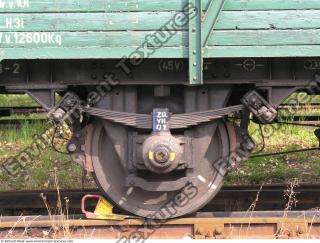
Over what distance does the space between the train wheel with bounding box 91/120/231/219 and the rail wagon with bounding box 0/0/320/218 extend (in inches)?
0.4

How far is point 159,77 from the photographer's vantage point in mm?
5102

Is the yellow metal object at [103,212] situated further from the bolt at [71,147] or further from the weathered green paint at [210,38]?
the weathered green paint at [210,38]

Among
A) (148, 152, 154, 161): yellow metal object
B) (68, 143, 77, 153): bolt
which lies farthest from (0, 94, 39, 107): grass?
(148, 152, 154, 161): yellow metal object

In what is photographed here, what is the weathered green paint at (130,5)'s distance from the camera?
4621mm

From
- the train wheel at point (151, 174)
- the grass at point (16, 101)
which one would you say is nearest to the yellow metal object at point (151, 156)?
the train wheel at point (151, 174)

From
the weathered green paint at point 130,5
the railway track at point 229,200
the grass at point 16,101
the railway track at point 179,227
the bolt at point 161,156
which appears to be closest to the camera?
the weathered green paint at point 130,5

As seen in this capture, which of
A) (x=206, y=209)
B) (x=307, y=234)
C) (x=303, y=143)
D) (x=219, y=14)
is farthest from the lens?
(x=303, y=143)

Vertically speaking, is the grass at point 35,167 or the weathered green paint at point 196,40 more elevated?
the weathered green paint at point 196,40

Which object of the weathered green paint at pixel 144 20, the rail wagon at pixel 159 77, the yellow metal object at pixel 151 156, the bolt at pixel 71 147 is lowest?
the yellow metal object at pixel 151 156

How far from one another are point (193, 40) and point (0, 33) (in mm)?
1665

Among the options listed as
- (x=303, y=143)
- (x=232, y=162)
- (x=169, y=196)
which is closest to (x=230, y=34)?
(x=232, y=162)

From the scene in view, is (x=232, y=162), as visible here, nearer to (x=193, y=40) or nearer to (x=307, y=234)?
(x=307, y=234)

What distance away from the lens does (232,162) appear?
5.29 m

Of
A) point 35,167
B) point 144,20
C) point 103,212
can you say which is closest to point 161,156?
point 103,212
